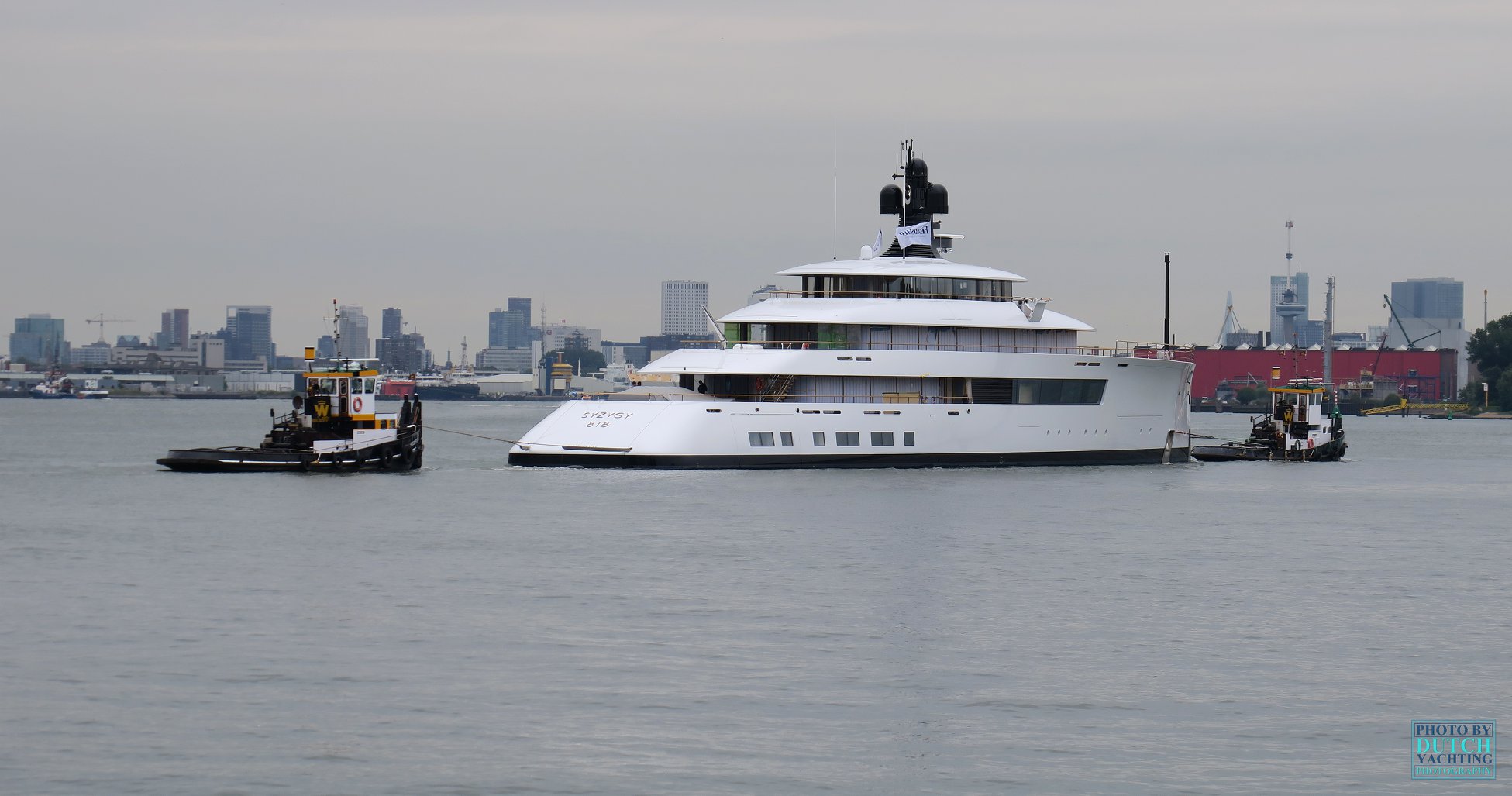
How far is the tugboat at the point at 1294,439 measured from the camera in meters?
76.0

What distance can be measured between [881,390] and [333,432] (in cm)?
1793

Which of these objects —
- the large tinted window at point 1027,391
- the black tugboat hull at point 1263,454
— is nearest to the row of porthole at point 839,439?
the large tinted window at point 1027,391

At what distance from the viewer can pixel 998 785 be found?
1833 cm

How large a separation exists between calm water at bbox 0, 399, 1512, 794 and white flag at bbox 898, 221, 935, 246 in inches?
750

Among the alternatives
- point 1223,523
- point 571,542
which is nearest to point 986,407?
point 1223,523

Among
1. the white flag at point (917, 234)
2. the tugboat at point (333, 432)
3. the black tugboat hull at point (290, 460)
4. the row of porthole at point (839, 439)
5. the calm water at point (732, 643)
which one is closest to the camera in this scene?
the calm water at point (732, 643)

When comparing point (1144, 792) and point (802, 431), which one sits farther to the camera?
point (802, 431)

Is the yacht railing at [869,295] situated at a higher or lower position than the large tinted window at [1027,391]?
higher

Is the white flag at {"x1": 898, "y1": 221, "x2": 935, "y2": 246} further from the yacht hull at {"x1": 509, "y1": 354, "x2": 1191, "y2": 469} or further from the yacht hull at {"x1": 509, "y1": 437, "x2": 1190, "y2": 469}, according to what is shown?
the yacht hull at {"x1": 509, "y1": 437, "x2": 1190, "y2": 469}

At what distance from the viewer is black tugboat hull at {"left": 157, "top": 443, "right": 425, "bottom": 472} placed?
56.2 metres

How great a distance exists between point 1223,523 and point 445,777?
102ft

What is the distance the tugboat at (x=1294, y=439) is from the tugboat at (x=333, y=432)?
117 feet

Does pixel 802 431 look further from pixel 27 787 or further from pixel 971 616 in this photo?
pixel 27 787

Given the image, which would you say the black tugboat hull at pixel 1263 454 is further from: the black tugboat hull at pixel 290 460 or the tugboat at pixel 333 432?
the tugboat at pixel 333 432
